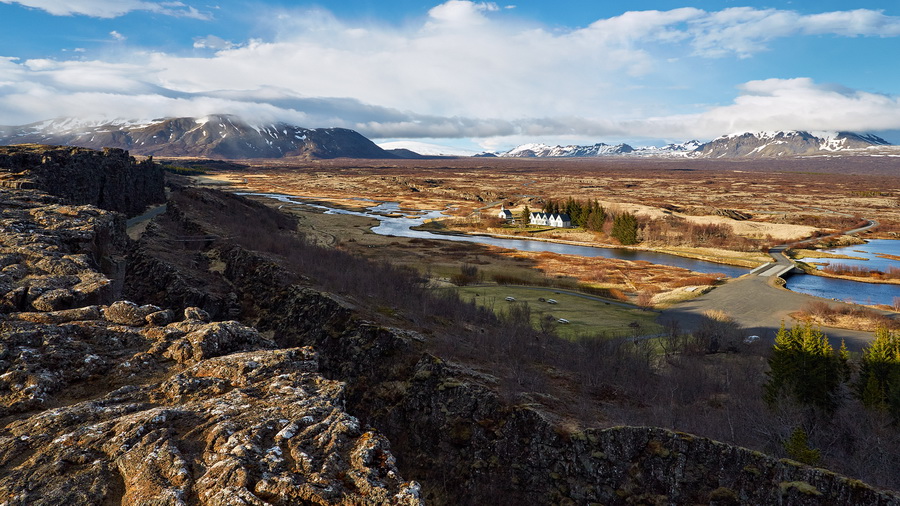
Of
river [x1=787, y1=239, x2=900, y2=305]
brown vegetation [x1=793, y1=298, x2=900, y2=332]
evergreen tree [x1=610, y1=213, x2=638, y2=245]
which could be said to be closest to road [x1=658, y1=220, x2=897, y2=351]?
brown vegetation [x1=793, y1=298, x2=900, y2=332]

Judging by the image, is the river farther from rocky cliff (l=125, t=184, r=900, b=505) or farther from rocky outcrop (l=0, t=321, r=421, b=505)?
rocky outcrop (l=0, t=321, r=421, b=505)

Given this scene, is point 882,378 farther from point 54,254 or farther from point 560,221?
point 560,221

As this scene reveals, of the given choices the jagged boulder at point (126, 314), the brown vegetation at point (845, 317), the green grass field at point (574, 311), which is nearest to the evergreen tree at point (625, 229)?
the green grass field at point (574, 311)

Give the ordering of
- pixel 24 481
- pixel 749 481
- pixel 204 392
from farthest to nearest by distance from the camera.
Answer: pixel 749 481
pixel 204 392
pixel 24 481

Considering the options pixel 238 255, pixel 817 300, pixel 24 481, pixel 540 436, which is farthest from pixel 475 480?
pixel 817 300

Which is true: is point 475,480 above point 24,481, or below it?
below

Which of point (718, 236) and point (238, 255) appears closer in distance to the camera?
point (238, 255)

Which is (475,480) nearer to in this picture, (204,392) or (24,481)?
(204,392)

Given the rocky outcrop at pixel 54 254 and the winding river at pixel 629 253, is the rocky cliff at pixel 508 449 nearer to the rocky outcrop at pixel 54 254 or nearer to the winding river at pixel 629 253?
the rocky outcrop at pixel 54 254
